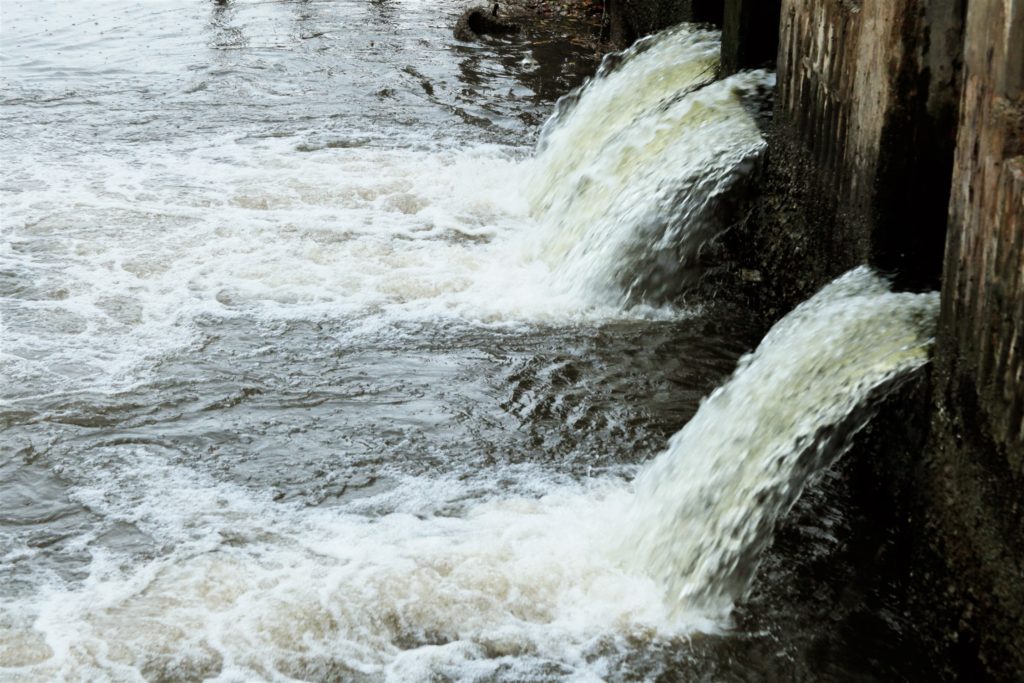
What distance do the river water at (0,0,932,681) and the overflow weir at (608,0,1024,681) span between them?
0.27 metres

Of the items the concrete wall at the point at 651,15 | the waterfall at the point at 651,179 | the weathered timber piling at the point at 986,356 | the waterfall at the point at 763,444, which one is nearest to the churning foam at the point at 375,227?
the waterfall at the point at 651,179

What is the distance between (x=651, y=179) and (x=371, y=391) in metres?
2.22

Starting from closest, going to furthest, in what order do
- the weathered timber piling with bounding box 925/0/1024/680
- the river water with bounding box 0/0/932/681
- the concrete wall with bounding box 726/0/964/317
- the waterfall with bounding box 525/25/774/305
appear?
the weathered timber piling with bounding box 925/0/1024/680
the river water with bounding box 0/0/932/681
the concrete wall with bounding box 726/0/964/317
the waterfall with bounding box 525/25/774/305

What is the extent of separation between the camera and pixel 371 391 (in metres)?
5.83

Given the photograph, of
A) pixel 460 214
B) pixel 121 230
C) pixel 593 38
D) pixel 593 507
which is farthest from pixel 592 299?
pixel 593 38

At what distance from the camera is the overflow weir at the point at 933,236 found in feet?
11.7

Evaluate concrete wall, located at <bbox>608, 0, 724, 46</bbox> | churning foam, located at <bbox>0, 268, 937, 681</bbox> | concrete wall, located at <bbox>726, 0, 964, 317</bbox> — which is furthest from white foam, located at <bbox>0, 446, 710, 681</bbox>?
concrete wall, located at <bbox>608, 0, 724, 46</bbox>

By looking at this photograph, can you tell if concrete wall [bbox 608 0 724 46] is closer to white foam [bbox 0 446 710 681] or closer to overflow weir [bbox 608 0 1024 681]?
overflow weir [bbox 608 0 1024 681]

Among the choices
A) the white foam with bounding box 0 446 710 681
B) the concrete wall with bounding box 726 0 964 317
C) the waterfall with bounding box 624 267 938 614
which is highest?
the concrete wall with bounding box 726 0 964 317

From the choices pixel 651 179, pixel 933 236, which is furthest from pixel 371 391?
pixel 933 236

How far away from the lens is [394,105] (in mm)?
10555

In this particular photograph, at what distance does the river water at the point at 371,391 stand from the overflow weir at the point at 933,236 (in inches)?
10.4

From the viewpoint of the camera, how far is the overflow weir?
3.56m

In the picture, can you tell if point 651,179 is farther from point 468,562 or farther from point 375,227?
point 468,562
